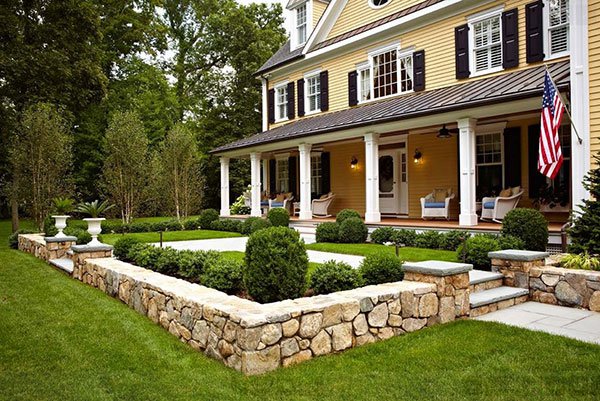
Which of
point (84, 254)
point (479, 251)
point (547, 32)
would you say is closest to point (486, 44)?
point (547, 32)

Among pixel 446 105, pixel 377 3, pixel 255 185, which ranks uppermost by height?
pixel 377 3

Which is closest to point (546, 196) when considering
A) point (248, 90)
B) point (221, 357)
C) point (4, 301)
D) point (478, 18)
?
point (478, 18)

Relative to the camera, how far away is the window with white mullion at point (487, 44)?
38.4 ft

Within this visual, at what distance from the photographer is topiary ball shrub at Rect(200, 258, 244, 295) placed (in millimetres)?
5738

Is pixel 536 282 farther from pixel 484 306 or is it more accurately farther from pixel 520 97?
pixel 520 97

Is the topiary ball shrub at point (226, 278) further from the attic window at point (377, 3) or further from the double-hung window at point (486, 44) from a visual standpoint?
the attic window at point (377, 3)

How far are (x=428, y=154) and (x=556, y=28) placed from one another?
15.1 feet

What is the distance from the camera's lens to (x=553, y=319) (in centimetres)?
513

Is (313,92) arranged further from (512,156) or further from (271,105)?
(512,156)

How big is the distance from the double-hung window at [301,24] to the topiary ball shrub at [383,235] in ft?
32.1

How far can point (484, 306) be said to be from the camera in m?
5.42

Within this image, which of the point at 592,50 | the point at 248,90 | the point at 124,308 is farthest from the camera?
the point at 248,90

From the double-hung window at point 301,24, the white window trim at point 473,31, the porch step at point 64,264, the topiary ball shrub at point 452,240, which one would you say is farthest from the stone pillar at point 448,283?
the double-hung window at point 301,24

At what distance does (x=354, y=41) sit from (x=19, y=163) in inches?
458
